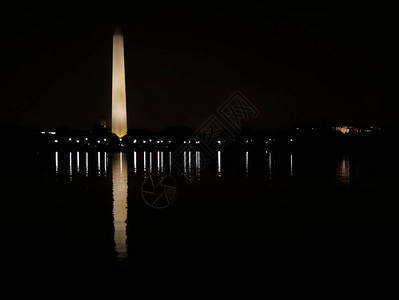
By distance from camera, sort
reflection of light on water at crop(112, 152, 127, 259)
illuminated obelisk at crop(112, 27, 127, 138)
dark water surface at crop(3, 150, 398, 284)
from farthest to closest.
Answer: illuminated obelisk at crop(112, 27, 127, 138) → reflection of light on water at crop(112, 152, 127, 259) → dark water surface at crop(3, 150, 398, 284)

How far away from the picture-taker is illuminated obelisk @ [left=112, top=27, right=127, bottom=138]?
71.0 metres

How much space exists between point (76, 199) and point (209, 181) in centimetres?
780

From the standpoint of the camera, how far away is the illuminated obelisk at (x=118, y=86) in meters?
71.0

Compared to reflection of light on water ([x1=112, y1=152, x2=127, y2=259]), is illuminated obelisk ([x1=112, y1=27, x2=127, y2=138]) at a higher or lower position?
higher

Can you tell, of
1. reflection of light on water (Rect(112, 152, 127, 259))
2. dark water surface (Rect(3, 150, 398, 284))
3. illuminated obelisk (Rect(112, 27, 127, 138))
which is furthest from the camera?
illuminated obelisk (Rect(112, 27, 127, 138))

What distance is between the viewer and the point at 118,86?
74.0 metres

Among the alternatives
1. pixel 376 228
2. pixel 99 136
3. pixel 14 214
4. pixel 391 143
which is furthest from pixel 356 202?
pixel 99 136

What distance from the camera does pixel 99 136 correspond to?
114m

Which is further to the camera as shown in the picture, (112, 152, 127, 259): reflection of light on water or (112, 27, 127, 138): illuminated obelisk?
(112, 27, 127, 138): illuminated obelisk

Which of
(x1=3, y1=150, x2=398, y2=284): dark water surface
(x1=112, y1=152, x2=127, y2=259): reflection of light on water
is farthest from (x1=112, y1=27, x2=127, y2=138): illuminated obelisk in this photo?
(x1=3, y1=150, x2=398, y2=284): dark water surface

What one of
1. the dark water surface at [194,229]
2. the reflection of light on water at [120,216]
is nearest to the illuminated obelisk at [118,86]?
the reflection of light on water at [120,216]

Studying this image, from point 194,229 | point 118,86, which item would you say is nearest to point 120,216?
point 194,229

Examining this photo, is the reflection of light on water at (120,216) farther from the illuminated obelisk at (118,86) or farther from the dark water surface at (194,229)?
the illuminated obelisk at (118,86)

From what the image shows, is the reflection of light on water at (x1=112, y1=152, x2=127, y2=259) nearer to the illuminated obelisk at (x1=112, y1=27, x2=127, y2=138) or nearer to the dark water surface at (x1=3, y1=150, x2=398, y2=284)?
the dark water surface at (x1=3, y1=150, x2=398, y2=284)
